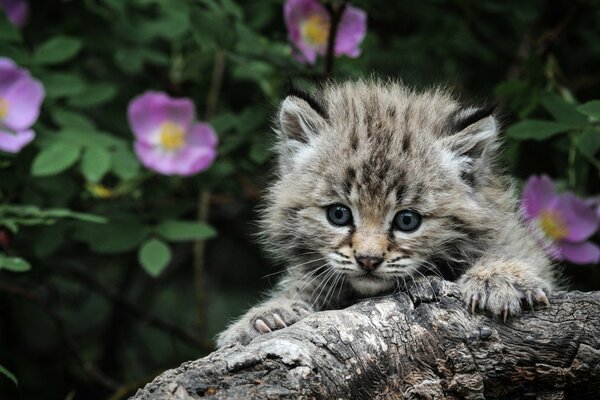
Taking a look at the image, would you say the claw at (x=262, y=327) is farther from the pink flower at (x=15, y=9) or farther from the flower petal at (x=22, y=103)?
the pink flower at (x=15, y=9)

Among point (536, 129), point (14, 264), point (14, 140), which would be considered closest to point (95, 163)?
point (14, 140)

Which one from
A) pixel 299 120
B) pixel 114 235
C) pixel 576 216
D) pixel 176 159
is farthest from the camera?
pixel 176 159

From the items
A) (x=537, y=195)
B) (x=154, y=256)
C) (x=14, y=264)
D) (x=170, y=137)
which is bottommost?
(x=154, y=256)

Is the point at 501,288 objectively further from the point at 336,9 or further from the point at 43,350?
the point at 43,350

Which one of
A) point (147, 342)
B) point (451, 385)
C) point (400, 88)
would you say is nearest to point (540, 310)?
point (451, 385)

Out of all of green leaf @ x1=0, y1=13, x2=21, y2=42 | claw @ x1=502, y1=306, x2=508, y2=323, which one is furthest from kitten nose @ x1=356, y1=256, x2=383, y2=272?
green leaf @ x1=0, y1=13, x2=21, y2=42

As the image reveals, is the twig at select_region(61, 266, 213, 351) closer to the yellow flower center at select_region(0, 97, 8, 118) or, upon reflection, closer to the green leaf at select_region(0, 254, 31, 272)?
the yellow flower center at select_region(0, 97, 8, 118)

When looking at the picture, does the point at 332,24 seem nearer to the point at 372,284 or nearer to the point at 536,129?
the point at 536,129
